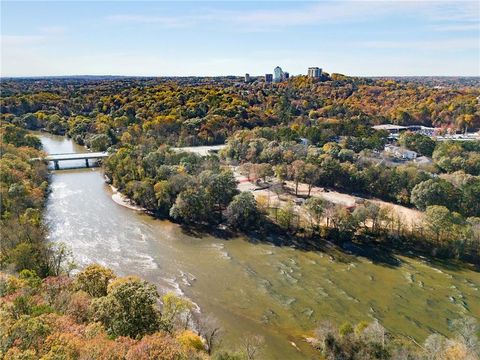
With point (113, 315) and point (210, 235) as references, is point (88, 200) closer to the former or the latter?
point (210, 235)

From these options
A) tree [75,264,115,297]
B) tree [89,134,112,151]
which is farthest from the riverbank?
tree [89,134,112,151]

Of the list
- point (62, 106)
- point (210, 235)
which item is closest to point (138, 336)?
point (210, 235)

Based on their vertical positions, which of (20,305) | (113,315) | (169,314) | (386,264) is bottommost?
(386,264)

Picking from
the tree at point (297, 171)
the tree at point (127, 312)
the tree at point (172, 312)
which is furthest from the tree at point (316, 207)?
the tree at point (127, 312)

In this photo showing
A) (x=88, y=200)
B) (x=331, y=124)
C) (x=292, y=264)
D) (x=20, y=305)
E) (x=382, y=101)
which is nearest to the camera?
(x=20, y=305)

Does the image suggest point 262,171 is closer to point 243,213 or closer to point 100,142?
point 243,213

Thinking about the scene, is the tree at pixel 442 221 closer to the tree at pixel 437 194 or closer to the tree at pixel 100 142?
the tree at pixel 437 194
